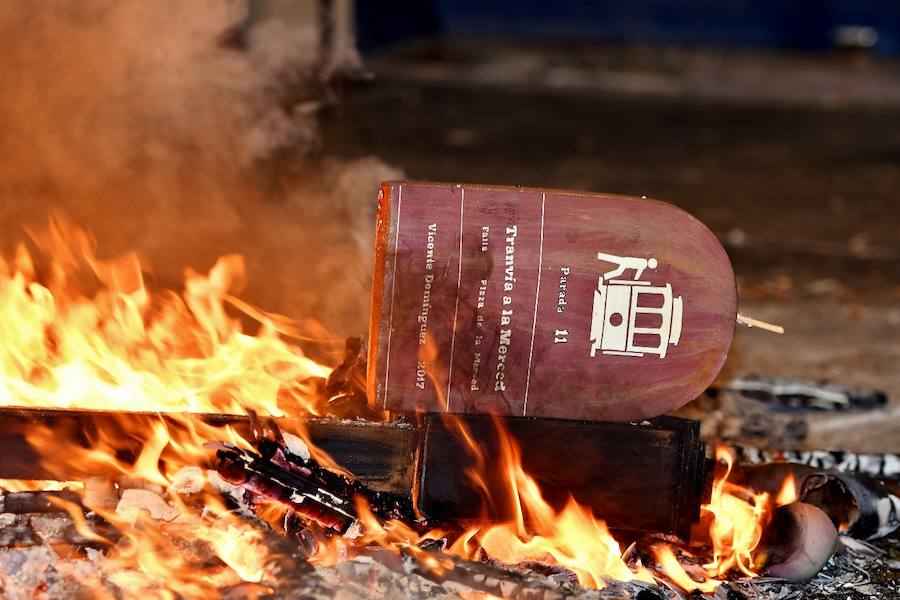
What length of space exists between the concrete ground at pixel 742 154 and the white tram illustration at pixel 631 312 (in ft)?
5.72

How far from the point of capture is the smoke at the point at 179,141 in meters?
Result: 4.66

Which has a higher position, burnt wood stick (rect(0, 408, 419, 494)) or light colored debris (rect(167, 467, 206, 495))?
burnt wood stick (rect(0, 408, 419, 494))

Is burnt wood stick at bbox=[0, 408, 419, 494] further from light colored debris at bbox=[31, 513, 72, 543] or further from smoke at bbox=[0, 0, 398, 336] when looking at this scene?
smoke at bbox=[0, 0, 398, 336]

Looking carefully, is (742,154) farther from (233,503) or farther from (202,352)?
(233,503)

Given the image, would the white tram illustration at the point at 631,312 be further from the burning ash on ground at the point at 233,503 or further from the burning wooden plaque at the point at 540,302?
the burning ash on ground at the point at 233,503

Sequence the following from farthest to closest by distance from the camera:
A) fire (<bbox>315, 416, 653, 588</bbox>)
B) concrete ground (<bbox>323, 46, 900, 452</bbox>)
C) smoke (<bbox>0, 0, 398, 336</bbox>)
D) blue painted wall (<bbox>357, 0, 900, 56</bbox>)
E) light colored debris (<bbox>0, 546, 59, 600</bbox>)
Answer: blue painted wall (<bbox>357, 0, 900, 56</bbox>)
concrete ground (<bbox>323, 46, 900, 452</bbox>)
smoke (<bbox>0, 0, 398, 336</bbox>)
fire (<bbox>315, 416, 653, 588</bbox>)
light colored debris (<bbox>0, 546, 59, 600</bbox>)

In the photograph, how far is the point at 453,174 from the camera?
8.34m

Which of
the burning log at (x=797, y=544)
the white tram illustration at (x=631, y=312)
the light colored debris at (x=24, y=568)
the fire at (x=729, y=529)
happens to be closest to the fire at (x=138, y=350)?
the light colored debris at (x=24, y=568)

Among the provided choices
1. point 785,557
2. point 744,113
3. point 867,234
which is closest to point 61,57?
point 785,557

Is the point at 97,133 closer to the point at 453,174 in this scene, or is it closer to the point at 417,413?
the point at 417,413

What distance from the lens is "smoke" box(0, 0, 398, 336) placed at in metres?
4.66

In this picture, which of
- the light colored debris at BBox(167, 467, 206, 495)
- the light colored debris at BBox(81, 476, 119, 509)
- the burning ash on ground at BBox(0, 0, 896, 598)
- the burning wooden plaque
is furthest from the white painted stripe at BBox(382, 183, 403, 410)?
the light colored debris at BBox(81, 476, 119, 509)

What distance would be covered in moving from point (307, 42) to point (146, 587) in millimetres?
3621

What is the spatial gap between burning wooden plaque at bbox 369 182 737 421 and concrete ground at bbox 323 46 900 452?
1.70 metres
